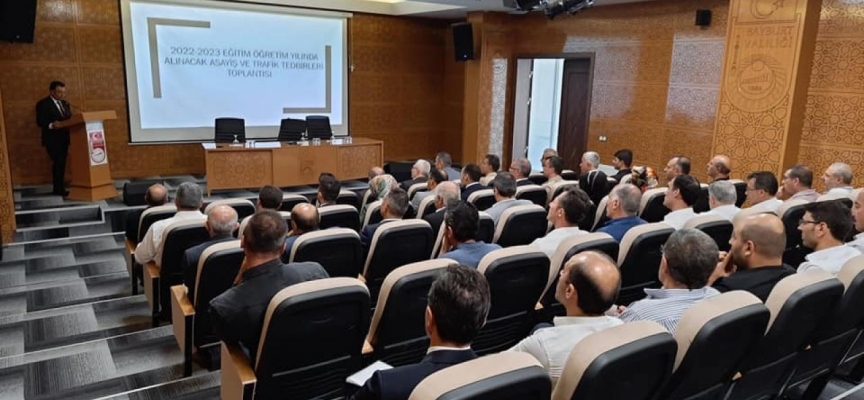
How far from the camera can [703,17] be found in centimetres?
675

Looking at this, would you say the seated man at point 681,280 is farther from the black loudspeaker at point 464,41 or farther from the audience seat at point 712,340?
the black loudspeaker at point 464,41

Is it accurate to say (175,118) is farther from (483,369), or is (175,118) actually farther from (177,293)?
(483,369)

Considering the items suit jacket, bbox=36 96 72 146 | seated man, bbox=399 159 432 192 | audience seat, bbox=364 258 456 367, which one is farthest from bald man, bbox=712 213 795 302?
suit jacket, bbox=36 96 72 146

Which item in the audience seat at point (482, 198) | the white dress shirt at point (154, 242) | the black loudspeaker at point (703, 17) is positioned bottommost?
the white dress shirt at point (154, 242)

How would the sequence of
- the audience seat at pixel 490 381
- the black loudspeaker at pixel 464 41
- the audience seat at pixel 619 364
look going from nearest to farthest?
1. the audience seat at pixel 490 381
2. the audience seat at pixel 619 364
3. the black loudspeaker at pixel 464 41

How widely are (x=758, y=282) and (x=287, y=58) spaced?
8042 millimetres

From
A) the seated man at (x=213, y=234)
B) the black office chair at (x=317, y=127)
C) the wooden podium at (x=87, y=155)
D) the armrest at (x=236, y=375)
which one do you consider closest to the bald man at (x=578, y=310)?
the armrest at (x=236, y=375)

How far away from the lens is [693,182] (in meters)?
3.81

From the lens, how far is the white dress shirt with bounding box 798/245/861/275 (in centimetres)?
267

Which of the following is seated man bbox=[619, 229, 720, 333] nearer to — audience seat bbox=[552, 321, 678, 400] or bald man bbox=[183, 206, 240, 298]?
audience seat bbox=[552, 321, 678, 400]

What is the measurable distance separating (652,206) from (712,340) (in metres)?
2.91

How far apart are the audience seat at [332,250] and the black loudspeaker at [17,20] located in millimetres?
5424

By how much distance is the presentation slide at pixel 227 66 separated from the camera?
7.95 m

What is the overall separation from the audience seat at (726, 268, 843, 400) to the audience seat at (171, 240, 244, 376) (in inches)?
88.7
